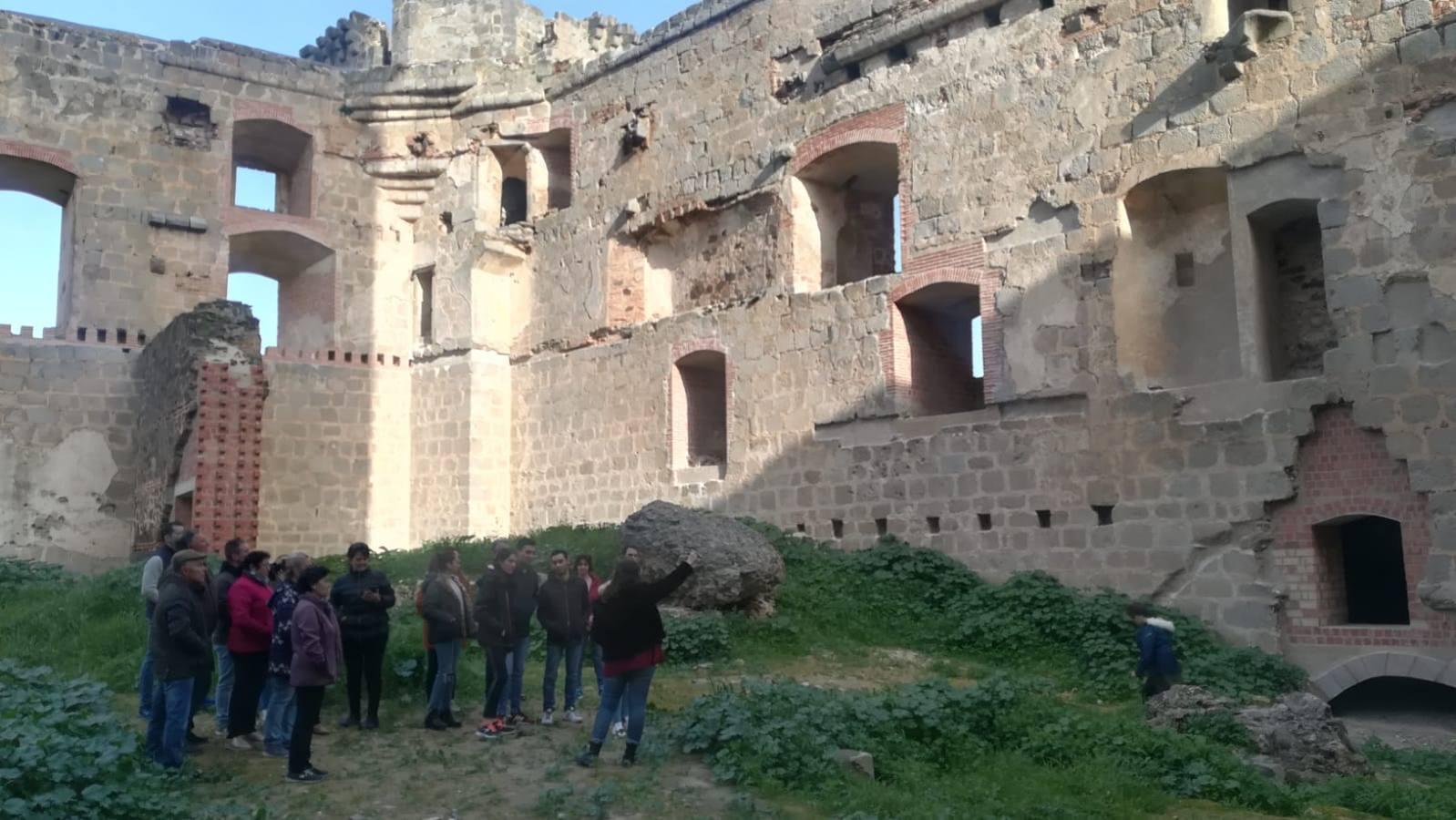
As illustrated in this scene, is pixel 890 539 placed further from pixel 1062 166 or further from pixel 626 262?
pixel 626 262

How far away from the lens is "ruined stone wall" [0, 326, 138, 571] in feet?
56.3

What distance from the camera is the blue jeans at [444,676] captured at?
804 cm

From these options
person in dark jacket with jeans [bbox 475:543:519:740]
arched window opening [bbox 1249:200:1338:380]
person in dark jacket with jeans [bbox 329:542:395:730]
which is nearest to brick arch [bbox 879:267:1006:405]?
arched window opening [bbox 1249:200:1338:380]

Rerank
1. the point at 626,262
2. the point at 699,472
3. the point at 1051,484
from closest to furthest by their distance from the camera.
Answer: the point at 1051,484 < the point at 699,472 < the point at 626,262

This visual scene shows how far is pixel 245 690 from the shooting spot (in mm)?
7508

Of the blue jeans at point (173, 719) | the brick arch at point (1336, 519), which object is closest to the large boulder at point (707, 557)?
the brick arch at point (1336, 519)

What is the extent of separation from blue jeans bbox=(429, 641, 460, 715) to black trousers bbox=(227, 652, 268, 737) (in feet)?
3.44

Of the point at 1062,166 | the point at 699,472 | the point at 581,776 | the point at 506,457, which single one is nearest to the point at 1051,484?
the point at 1062,166

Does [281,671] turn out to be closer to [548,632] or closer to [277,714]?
[277,714]

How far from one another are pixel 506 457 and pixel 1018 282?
8.74 metres

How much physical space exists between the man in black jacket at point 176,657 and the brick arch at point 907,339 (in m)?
8.44

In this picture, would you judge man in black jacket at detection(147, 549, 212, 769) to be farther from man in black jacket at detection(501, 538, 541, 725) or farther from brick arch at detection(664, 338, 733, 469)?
brick arch at detection(664, 338, 733, 469)

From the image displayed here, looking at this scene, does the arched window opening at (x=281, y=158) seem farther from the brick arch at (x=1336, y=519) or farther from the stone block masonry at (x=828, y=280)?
the brick arch at (x=1336, y=519)

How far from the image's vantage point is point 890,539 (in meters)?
13.8
